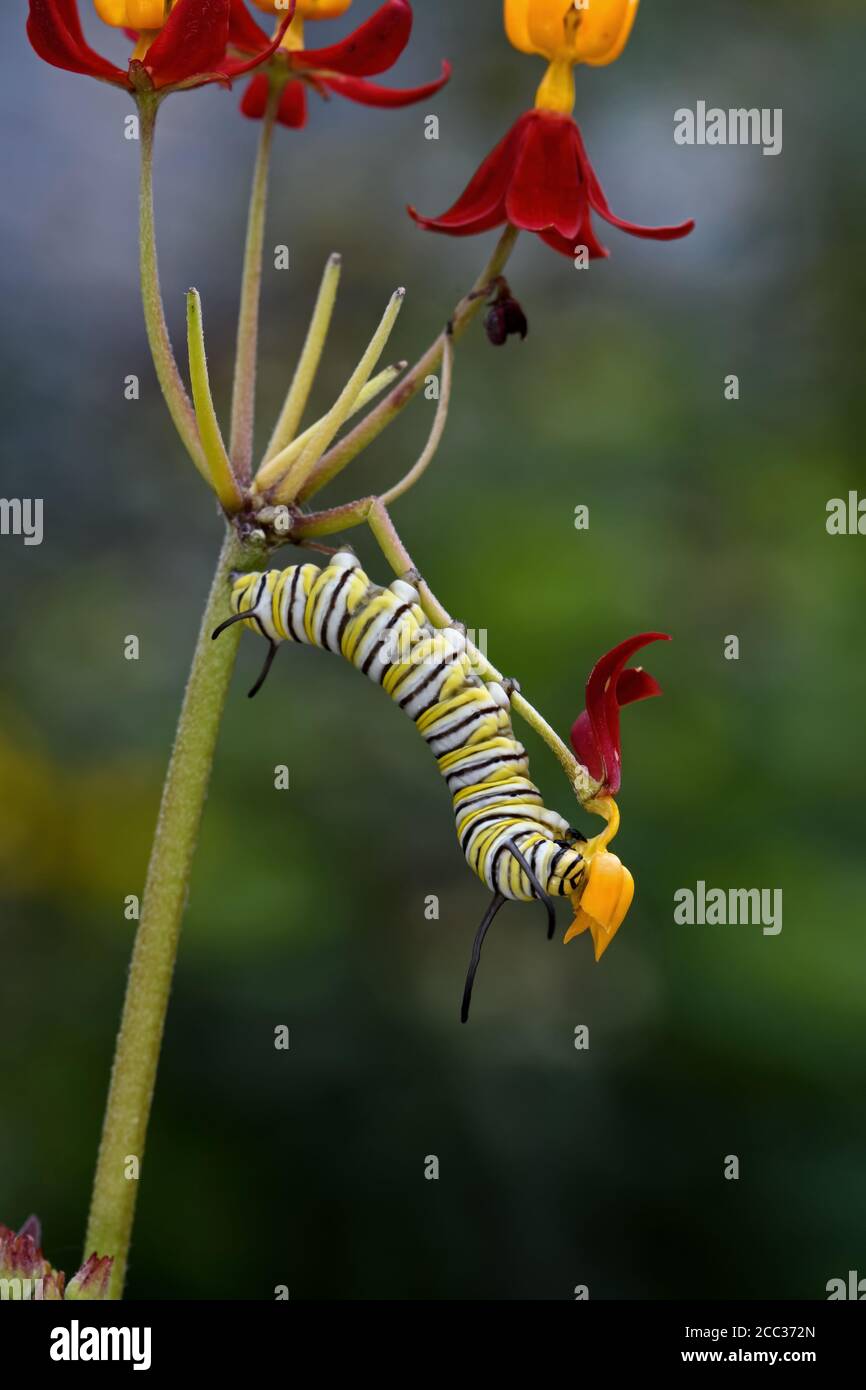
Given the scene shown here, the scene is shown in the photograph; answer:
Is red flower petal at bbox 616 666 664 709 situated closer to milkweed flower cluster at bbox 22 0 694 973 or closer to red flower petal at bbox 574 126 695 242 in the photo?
milkweed flower cluster at bbox 22 0 694 973

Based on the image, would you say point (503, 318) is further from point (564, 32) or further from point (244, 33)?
point (244, 33)

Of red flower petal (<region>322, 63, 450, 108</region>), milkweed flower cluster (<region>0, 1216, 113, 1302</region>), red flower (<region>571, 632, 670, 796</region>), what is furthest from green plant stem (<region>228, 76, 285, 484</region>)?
milkweed flower cluster (<region>0, 1216, 113, 1302</region>)

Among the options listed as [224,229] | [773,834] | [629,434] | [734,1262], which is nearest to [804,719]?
[773,834]

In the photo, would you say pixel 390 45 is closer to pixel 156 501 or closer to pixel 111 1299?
pixel 111 1299

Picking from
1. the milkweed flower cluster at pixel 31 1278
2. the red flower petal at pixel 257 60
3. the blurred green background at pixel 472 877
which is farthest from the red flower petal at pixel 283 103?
the milkweed flower cluster at pixel 31 1278

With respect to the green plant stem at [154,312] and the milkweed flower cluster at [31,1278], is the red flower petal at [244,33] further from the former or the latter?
the milkweed flower cluster at [31,1278]
